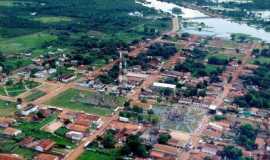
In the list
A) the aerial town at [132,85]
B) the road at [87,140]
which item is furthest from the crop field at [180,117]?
the road at [87,140]

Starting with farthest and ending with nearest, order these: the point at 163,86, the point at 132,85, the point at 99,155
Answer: the point at 132,85, the point at 163,86, the point at 99,155

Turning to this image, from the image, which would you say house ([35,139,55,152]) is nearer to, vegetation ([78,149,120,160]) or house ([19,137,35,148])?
house ([19,137,35,148])

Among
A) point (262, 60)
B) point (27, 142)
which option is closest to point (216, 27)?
point (262, 60)

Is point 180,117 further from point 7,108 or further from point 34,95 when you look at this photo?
point 7,108

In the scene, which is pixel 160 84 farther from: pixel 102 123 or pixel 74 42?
pixel 74 42

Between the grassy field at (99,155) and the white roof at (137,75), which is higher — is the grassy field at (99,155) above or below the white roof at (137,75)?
below

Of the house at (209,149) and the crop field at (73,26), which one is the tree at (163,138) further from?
the crop field at (73,26)
